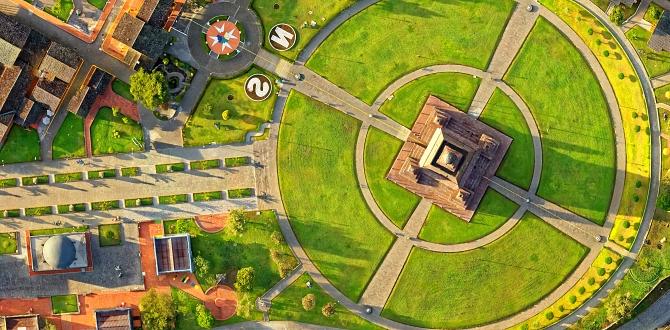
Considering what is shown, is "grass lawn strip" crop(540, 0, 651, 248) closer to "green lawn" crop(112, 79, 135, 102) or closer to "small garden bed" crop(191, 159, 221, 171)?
"small garden bed" crop(191, 159, 221, 171)

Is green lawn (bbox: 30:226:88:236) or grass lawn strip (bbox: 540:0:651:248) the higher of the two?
grass lawn strip (bbox: 540:0:651:248)

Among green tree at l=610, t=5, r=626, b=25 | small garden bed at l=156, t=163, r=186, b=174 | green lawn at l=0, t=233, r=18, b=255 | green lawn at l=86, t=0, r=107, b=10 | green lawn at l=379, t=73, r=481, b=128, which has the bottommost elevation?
green lawn at l=0, t=233, r=18, b=255

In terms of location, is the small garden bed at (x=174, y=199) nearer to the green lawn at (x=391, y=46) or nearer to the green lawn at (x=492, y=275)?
the green lawn at (x=391, y=46)

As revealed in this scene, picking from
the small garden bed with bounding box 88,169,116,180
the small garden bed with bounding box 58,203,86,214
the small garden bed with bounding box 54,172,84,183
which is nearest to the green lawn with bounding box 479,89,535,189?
the small garden bed with bounding box 88,169,116,180

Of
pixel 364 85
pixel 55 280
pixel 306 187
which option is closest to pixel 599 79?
pixel 364 85

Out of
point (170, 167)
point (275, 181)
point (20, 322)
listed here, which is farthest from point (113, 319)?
point (275, 181)

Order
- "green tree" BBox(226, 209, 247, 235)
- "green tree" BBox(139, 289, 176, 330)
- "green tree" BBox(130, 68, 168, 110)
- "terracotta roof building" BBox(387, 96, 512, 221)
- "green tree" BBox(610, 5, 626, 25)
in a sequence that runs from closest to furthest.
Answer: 1. "terracotta roof building" BBox(387, 96, 512, 221)
2. "green tree" BBox(130, 68, 168, 110)
3. "green tree" BBox(226, 209, 247, 235)
4. "green tree" BBox(139, 289, 176, 330)
5. "green tree" BBox(610, 5, 626, 25)

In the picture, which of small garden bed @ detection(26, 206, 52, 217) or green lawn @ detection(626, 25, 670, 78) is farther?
small garden bed @ detection(26, 206, 52, 217)

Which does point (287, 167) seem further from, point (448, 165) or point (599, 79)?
point (599, 79)
